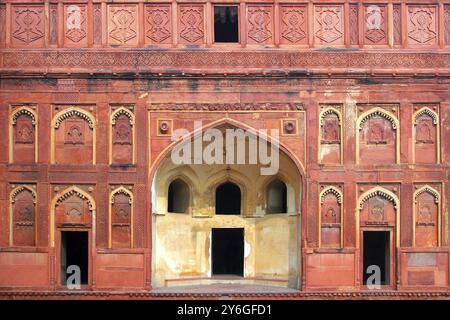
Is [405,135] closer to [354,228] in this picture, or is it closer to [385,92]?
[385,92]

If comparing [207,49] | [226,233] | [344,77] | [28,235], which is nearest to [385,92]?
[344,77]

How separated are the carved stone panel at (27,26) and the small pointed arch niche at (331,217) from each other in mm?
5440

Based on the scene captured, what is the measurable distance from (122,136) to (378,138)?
4284mm

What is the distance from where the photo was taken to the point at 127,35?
14.5m

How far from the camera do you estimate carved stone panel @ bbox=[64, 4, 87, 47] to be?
14.5 metres

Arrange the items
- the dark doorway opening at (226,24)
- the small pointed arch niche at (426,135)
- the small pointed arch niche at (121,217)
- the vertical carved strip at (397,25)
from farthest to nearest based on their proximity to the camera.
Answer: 1. the dark doorway opening at (226,24)
2. the vertical carved strip at (397,25)
3. the small pointed arch niche at (426,135)
4. the small pointed arch niche at (121,217)

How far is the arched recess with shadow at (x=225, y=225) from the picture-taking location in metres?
15.0

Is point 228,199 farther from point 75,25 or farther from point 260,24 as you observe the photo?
point 75,25

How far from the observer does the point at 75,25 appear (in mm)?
14570

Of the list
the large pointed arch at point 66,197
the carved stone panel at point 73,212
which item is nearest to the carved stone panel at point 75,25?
the large pointed arch at point 66,197

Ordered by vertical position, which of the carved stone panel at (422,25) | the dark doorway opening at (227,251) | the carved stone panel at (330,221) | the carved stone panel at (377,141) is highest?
the carved stone panel at (422,25)

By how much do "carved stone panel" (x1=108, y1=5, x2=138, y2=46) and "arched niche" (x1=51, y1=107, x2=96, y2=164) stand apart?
1.35 meters

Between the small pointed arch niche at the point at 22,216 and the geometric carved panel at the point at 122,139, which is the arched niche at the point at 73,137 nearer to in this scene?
the geometric carved panel at the point at 122,139

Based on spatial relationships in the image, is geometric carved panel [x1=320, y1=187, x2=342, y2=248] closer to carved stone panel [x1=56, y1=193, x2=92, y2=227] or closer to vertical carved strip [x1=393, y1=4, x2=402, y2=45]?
vertical carved strip [x1=393, y1=4, x2=402, y2=45]
